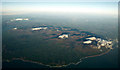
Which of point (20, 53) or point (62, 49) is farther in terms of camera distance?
point (62, 49)

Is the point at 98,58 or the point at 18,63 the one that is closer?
the point at 18,63

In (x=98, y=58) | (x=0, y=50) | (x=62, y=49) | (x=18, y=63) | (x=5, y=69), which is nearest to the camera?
(x=5, y=69)

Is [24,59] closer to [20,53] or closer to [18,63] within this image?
[18,63]

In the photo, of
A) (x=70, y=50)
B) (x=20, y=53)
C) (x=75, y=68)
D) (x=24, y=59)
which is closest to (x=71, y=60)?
(x=75, y=68)

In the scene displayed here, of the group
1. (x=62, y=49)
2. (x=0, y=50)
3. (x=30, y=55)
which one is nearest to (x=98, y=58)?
(x=62, y=49)

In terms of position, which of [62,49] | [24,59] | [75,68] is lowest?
[75,68]

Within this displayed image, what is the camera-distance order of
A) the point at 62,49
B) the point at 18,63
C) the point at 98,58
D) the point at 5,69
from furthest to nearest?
the point at 62,49
the point at 98,58
the point at 18,63
the point at 5,69

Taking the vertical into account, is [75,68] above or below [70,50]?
below

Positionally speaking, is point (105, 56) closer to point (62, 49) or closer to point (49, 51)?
point (62, 49)

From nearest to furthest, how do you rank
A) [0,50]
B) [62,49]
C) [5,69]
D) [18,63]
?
[5,69] → [18,63] → [0,50] → [62,49]
